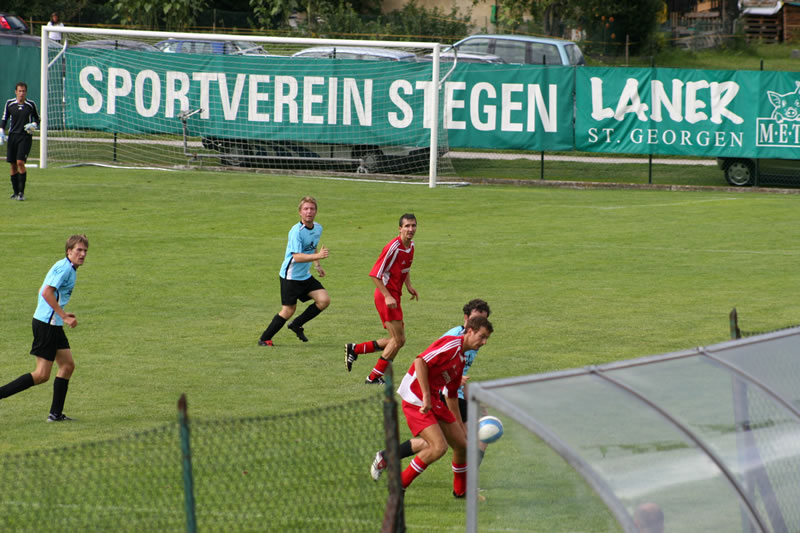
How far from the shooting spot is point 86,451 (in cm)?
926

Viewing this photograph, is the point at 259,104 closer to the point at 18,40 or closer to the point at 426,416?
the point at 18,40

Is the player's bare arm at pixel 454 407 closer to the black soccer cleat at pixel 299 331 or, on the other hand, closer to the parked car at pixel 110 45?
the black soccer cleat at pixel 299 331

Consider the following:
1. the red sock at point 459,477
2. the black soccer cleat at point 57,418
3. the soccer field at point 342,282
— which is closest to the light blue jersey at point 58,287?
the black soccer cleat at point 57,418

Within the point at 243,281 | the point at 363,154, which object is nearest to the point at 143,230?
the point at 243,281

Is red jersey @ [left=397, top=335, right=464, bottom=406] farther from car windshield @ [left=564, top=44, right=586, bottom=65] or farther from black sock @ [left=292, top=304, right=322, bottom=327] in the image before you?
car windshield @ [left=564, top=44, right=586, bottom=65]

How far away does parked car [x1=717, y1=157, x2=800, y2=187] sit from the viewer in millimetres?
28344

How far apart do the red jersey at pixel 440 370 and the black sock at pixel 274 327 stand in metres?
4.79

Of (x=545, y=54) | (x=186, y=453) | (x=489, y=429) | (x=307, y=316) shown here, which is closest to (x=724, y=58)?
(x=545, y=54)

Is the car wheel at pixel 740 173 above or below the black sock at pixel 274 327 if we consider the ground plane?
above

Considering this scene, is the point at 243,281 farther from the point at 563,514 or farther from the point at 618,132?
the point at 618,132

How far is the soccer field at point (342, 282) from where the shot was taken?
1124 cm

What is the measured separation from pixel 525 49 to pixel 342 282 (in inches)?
689

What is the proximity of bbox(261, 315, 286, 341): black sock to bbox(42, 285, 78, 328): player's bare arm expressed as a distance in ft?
12.0

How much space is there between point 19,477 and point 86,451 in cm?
65
